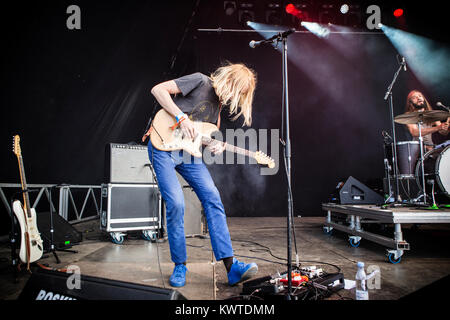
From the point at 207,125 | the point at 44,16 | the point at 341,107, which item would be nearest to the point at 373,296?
the point at 207,125

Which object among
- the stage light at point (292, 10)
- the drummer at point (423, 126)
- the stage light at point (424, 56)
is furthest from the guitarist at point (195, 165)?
the stage light at point (424, 56)

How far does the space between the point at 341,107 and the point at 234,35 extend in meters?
3.46

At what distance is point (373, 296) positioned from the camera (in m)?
1.62

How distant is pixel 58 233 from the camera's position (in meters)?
3.04

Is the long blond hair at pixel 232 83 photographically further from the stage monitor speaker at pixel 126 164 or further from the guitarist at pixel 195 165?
the stage monitor speaker at pixel 126 164

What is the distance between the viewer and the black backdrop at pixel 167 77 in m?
3.50

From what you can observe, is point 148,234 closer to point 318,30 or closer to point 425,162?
point 425,162

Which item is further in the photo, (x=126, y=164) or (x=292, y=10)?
(x=292, y=10)

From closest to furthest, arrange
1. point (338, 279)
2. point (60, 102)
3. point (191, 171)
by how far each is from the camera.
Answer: point (338, 279), point (191, 171), point (60, 102)

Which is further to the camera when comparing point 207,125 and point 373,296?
point 207,125

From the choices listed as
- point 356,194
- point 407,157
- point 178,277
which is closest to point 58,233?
point 178,277

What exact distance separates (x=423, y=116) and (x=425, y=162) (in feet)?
2.20

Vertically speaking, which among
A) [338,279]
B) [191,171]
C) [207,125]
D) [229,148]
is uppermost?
[207,125]

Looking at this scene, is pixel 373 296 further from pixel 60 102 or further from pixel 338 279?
pixel 60 102
